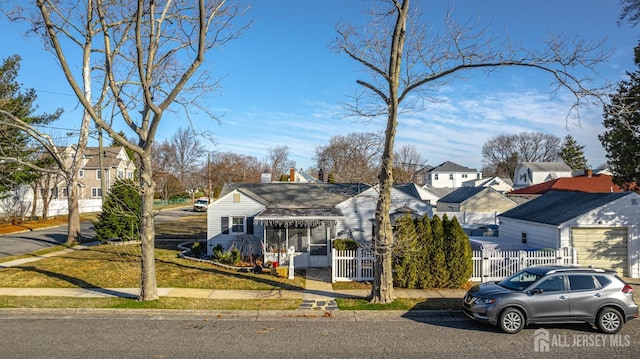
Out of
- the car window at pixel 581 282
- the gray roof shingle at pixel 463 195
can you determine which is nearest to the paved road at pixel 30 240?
the car window at pixel 581 282

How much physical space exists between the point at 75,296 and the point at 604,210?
1961cm

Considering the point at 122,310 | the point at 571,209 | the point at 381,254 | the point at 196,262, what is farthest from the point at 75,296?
the point at 571,209

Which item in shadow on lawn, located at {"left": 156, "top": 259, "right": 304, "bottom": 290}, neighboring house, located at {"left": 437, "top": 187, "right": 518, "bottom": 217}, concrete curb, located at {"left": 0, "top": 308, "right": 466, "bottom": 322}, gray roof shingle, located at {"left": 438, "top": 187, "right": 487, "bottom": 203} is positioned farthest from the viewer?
gray roof shingle, located at {"left": 438, "top": 187, "right": 487, "bottom": 203}

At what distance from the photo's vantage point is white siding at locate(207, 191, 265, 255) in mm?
21844

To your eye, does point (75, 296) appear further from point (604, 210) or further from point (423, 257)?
point (604, 210)

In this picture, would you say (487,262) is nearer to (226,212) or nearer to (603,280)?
(603,280)

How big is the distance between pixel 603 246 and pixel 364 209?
10.3 metres

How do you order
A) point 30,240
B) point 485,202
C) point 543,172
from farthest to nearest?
1. point 543,172
2. point 485,202
3. point 30,240

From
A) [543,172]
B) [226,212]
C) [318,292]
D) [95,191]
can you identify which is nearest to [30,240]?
[226,212]

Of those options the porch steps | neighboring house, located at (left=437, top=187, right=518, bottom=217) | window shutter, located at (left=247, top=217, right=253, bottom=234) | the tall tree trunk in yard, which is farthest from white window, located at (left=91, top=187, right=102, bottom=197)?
the tall tree trunk in yard

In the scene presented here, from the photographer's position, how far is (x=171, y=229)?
3591 centimetres

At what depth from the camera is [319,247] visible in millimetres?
20312

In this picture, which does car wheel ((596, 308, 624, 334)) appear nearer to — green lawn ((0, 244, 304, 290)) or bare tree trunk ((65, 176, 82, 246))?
green lawn ((0, 244, 304, 290))

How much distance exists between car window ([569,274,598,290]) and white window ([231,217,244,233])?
50.7 ft
